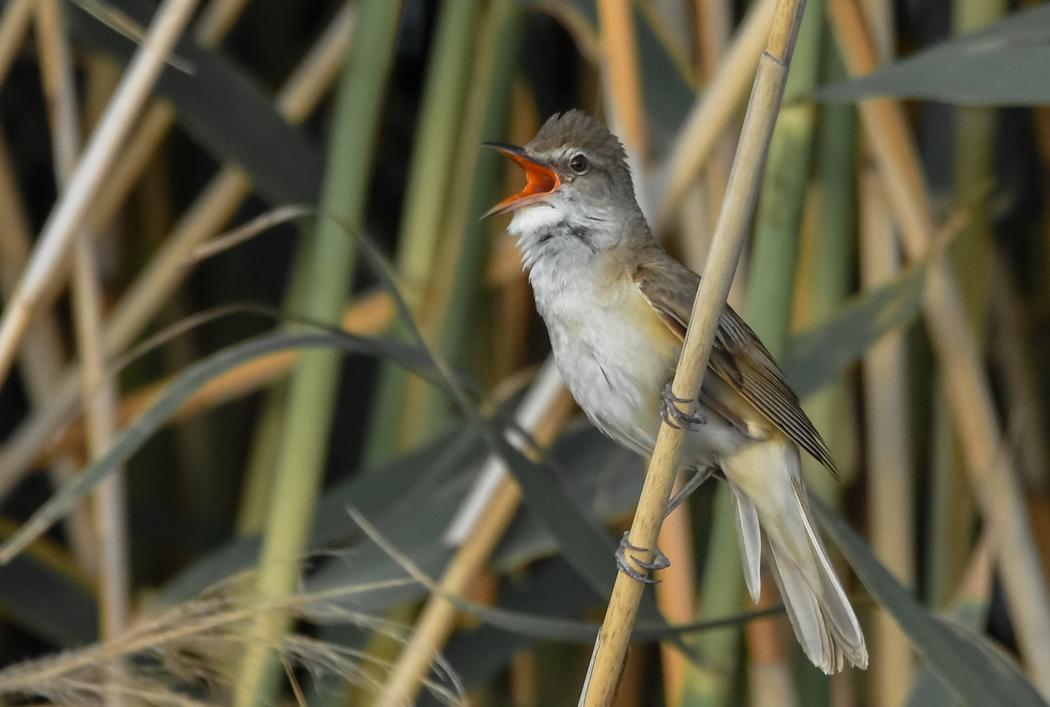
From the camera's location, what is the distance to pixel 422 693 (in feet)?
5.54

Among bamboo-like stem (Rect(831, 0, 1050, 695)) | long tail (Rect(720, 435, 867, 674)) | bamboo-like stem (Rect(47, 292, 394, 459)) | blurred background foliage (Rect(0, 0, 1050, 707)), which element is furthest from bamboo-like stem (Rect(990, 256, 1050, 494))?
bamboo-like stem (Rect(47, 292, 394, 459))

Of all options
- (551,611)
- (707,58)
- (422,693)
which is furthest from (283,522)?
(707,58)

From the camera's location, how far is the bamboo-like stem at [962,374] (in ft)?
5.53

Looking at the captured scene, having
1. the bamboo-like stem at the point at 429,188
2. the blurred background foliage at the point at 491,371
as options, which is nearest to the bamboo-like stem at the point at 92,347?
the blurred background foliage at the point at 491,371

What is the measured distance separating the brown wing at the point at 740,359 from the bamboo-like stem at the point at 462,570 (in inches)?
12.6

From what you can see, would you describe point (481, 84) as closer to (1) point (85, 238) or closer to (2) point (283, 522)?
(1) point (85, 238)

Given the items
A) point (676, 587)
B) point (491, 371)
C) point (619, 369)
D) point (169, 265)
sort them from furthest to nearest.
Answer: point (491, 371) < point (169, 265) < point (676, 587) < point (619, 369)

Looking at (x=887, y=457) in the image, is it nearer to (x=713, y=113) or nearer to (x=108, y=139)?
(x=713, y=113)

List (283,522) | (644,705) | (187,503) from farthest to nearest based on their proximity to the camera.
Result: (187,503) < (644,705) < (283,522)

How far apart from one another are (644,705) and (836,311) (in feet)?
2.89

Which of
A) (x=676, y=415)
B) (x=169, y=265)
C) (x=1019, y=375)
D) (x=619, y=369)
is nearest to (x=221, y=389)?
(x=169, y=265)

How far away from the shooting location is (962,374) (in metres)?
1.75

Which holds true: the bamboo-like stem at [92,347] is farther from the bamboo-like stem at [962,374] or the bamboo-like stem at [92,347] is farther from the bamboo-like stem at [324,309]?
the bamboo-like stem at [962,374]

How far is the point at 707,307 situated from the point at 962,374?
0.90 metres
